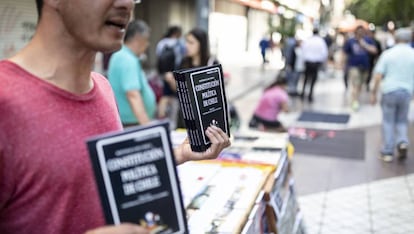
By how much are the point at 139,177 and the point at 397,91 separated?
6.28 meters

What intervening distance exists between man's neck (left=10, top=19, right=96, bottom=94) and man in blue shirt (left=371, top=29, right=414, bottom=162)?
20.0ft

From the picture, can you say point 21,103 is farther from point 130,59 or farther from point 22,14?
point 22,14

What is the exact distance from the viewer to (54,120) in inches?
43.9

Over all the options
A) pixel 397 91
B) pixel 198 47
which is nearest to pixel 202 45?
pixel 198 47

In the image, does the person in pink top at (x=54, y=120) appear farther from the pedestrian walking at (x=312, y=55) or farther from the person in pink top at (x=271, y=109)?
the pedestrian walking at (x=312, y=55)

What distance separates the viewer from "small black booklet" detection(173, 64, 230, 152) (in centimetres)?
144

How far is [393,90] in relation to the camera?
258 inches

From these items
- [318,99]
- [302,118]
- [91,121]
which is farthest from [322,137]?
[91,121]

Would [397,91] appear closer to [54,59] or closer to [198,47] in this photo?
[198,47]

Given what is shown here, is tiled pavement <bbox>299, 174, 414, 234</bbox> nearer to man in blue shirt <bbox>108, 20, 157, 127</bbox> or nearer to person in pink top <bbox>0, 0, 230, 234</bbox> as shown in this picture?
man in blue shirt <bbox>108, 20, 157, 127</bbox>

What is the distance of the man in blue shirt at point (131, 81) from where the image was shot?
13.1 ft

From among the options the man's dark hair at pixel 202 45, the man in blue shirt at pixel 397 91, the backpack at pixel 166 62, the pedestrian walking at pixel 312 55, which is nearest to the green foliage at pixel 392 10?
the pedestrian walking at pixel 312 55

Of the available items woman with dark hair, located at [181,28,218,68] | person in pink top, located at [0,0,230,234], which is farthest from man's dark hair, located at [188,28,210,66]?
person in pink top, located at [0,0,230,234]

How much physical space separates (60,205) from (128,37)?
3302 mm
